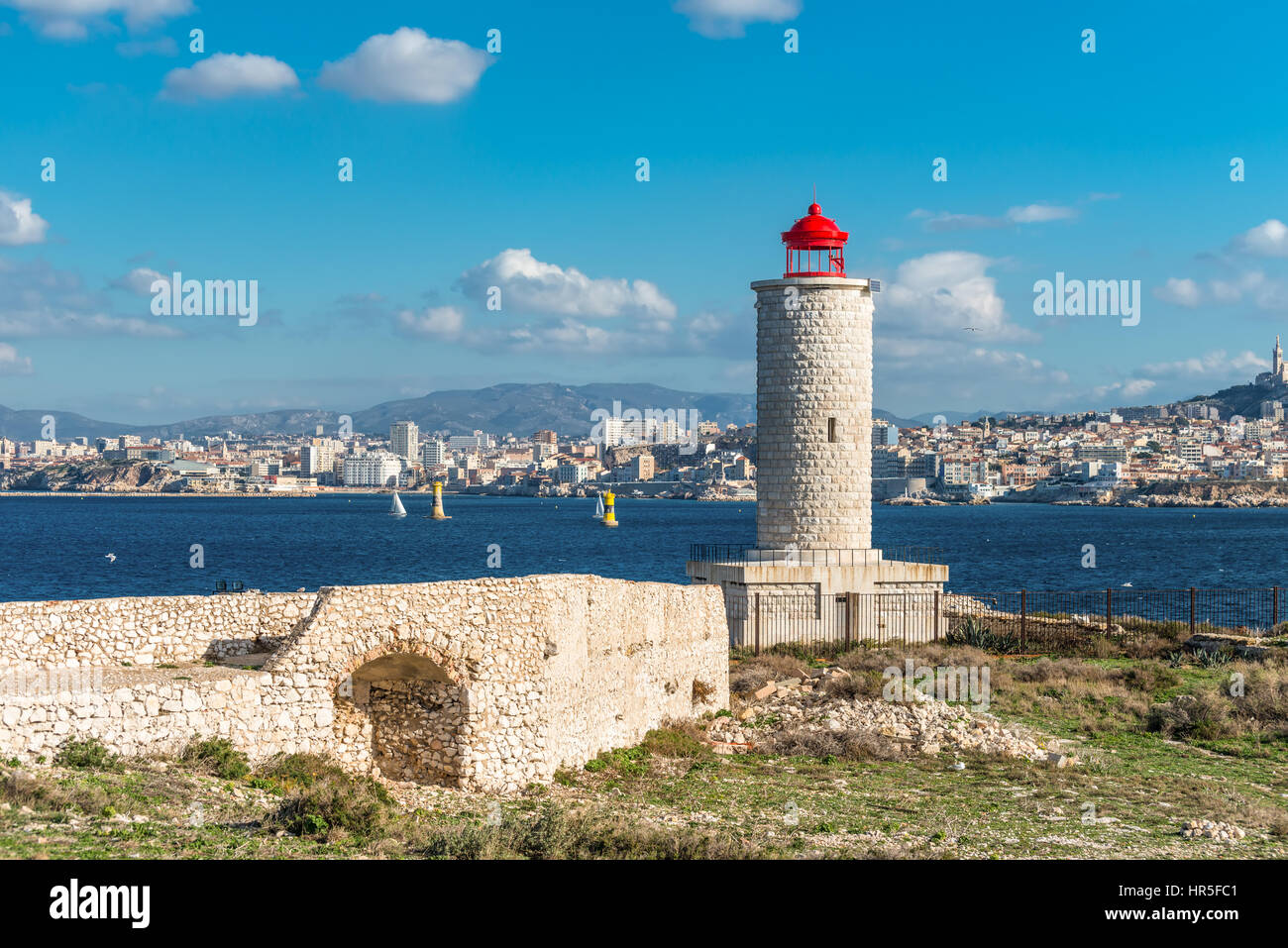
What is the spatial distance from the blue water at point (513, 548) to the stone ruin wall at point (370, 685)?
3969 cm

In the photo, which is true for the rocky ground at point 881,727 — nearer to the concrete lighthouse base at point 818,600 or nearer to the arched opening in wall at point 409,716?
the arched opening in wall at point 409,716

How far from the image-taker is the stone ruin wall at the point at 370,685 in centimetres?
1161

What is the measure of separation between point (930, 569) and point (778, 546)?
3583mm

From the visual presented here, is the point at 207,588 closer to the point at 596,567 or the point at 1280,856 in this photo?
the point at 596,567

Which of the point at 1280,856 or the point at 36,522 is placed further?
the point at 36,522

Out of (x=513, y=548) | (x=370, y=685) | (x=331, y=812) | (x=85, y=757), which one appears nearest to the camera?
(x=331, y=812)

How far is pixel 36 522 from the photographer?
11725cm

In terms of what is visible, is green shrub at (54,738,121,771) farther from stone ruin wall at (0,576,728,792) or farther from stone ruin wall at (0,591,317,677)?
stone ruin wall at (0,591,317,677)

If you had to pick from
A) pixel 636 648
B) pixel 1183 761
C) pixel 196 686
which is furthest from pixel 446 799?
pixel 1183 761

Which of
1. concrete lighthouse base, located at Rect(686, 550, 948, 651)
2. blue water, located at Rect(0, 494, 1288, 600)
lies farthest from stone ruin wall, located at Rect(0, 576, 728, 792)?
blue water, located at Rect(0, 494, 1288, 600)

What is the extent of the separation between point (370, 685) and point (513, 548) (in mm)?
76249

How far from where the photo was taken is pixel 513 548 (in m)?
89.3
